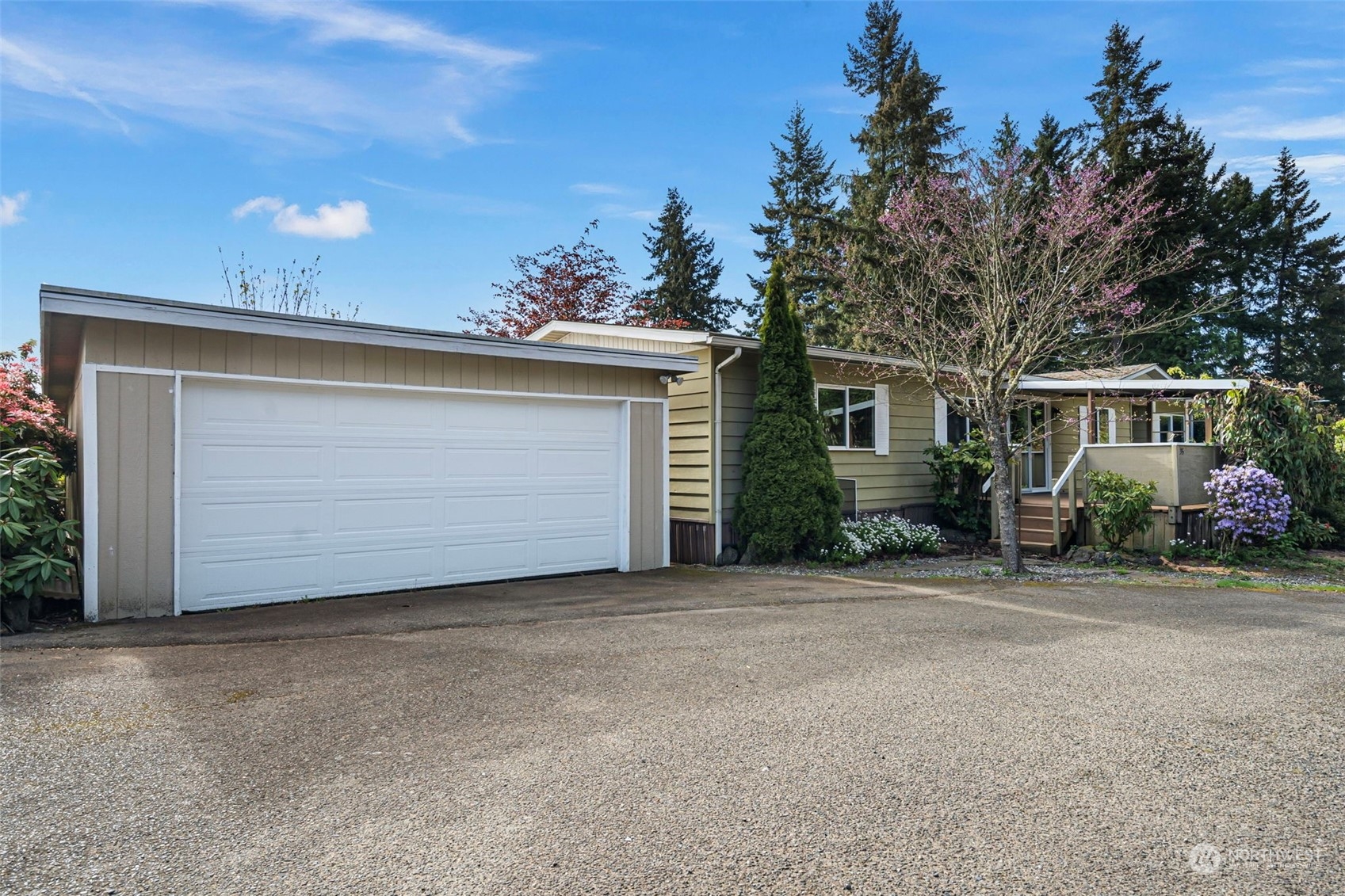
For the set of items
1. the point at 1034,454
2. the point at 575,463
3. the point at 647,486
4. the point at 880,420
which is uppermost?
the point at 880,420

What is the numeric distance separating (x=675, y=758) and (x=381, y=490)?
5359 mm

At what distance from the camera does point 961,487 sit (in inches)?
503

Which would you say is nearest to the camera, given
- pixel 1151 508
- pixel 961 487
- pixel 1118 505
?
pixel 1118 505

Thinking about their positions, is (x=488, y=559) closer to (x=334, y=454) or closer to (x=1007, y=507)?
(x=334, y=454)

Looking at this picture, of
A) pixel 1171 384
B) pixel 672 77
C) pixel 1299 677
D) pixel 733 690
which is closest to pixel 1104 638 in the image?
pixel 1299 677

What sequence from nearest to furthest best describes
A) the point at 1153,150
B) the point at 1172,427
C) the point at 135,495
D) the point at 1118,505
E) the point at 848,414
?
the point at 135,495 → the point at 1118,505 → the point at 848,414 → the point at 1172,427 → the point at 1153,150

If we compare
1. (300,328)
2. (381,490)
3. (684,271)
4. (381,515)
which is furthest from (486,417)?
(684,271)

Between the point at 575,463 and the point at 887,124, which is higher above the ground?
the point at 887,124

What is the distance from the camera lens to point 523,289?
2384cm

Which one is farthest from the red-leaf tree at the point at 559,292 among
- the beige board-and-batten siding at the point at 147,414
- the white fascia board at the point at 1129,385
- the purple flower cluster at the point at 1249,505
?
the purple flower cluster at the point at 1249,505

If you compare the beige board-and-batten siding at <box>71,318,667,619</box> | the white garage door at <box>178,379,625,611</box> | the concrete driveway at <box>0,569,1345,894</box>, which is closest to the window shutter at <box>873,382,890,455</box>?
the white garage door at <box>178,379,625,611</box>

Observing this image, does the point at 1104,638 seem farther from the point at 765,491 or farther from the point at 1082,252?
the point at 1082,252

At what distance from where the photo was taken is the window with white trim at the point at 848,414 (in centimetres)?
1191

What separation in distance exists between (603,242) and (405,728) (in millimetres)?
21660
